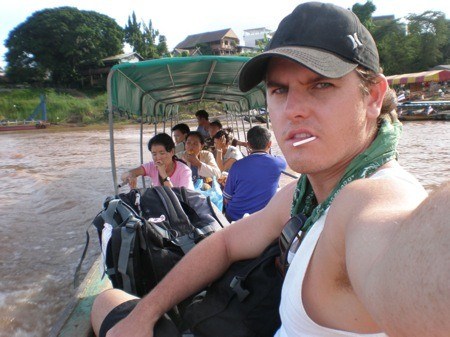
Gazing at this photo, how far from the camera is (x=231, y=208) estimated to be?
3.94 meters

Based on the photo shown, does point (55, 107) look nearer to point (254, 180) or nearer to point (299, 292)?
point (254, 180)

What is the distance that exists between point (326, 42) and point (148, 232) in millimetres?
1430

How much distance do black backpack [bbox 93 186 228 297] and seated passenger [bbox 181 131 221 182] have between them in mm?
2664

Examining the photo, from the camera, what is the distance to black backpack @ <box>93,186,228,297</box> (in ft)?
6.74

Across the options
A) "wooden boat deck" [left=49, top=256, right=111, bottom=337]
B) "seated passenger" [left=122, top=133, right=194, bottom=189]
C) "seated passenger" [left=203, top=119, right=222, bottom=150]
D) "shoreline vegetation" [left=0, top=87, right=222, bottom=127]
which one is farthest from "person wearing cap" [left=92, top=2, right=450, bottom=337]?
"shoreline vegetation" [left=0, top=87, right=222, bottom=127]

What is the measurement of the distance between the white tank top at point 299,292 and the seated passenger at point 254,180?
107 inches

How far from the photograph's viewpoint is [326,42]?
114cm

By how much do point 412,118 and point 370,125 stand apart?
1087 inches

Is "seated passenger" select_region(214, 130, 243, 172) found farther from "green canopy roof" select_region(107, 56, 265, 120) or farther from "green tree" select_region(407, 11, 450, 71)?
"green tree" select_region(407, 11, 450, 71)

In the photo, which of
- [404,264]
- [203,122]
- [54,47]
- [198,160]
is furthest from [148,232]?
[54,47]

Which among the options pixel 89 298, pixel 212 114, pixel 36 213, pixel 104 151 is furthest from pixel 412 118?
Result: pixel 89 298

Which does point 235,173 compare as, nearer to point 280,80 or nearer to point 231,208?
point 231,208

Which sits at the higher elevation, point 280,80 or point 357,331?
point 280,80

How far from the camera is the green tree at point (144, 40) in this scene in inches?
2089
